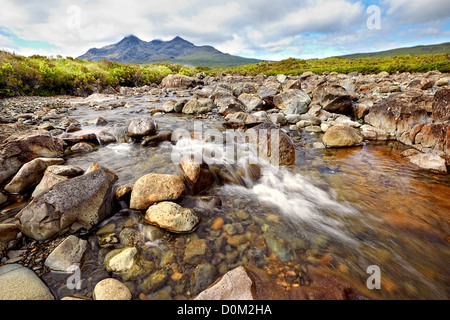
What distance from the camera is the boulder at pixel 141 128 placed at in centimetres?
853

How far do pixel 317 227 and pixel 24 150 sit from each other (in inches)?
328

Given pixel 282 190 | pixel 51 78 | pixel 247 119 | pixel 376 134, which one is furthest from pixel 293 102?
pixel 51 78

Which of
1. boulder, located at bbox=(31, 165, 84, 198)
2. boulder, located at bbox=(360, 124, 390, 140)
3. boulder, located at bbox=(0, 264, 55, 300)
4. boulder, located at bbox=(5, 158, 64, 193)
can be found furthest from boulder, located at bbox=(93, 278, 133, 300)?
boulder, located at bbox=(360, 124, 390, 140)

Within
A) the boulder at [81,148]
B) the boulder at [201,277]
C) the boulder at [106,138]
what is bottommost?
the boulder at [201,277]

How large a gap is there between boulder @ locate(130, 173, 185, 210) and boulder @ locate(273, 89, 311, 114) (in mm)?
10643

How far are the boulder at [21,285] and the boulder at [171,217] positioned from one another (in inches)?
65.3

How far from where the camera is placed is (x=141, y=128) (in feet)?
28.2

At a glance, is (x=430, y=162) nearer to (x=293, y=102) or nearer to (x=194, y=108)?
(x=293, y=102)

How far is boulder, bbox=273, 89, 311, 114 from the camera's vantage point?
12398mm

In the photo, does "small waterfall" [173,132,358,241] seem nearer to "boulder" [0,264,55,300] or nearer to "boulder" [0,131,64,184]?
"boulder" [0,264,55,300]

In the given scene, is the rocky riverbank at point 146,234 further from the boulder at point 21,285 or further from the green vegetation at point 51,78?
the green vegetation at point 51,78

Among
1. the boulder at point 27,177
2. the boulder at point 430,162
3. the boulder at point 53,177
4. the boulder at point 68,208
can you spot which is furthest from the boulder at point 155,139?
the boulder at point 430,162

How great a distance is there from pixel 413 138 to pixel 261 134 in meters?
6.44
